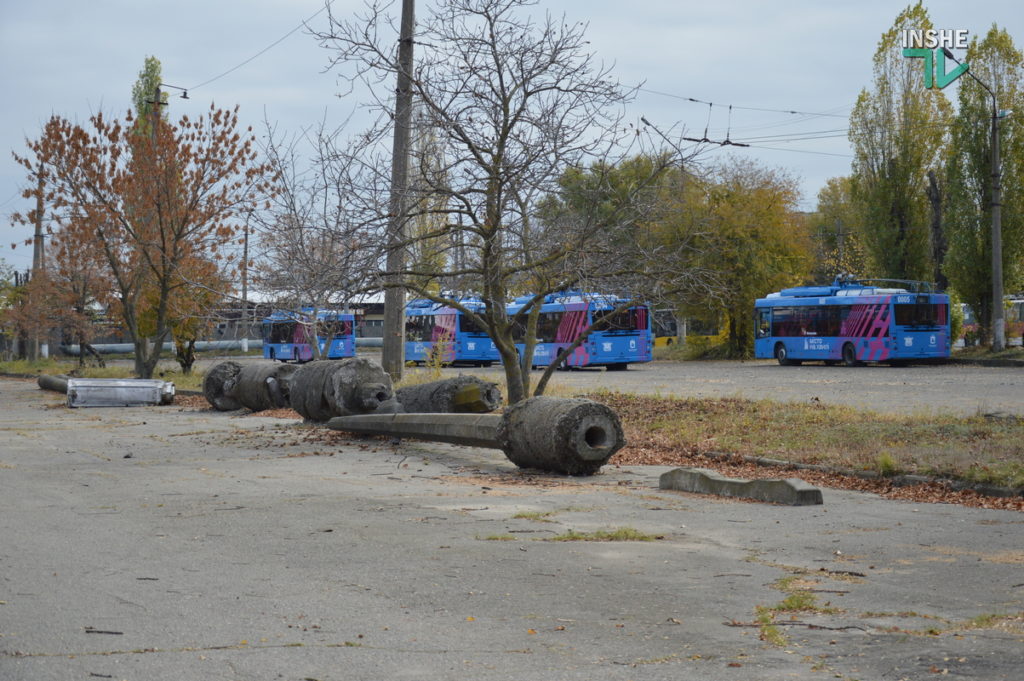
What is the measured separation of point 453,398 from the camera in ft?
58.7

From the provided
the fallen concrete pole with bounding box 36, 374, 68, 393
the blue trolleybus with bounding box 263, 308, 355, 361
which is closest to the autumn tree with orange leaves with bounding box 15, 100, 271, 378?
the fallen concrete pole with bounding box 36, 374, 68, 393

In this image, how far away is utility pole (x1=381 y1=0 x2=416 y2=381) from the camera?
17.0 metres

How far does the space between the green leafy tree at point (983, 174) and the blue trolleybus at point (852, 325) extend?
2068 mm

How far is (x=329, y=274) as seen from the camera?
16891mm

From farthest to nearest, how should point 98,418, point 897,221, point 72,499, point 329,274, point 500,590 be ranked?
point 897,221, point 98,418, point 329,274, point 72,499, point 500,590

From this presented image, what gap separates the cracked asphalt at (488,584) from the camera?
520 centimetres

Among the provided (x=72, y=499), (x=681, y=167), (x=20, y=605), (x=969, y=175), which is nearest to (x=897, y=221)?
(x=969, y=175)

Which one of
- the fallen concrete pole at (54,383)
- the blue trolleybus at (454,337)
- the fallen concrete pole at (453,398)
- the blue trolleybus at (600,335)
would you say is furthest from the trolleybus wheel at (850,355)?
the fallen concrete pole at (453,398)

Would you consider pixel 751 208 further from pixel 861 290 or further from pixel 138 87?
pixel 138 87

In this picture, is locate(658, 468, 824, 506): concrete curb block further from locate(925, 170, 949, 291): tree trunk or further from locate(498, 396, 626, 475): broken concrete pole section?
locate(925, 170, 949, 291): tree trunk

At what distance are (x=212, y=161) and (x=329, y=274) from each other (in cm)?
1867

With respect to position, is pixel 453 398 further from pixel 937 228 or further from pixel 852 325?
pixel 937 228

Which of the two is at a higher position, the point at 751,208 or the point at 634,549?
the point at 751,208

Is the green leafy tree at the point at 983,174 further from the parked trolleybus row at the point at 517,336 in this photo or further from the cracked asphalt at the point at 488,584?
the cracked asphalt at the point at 488,584
